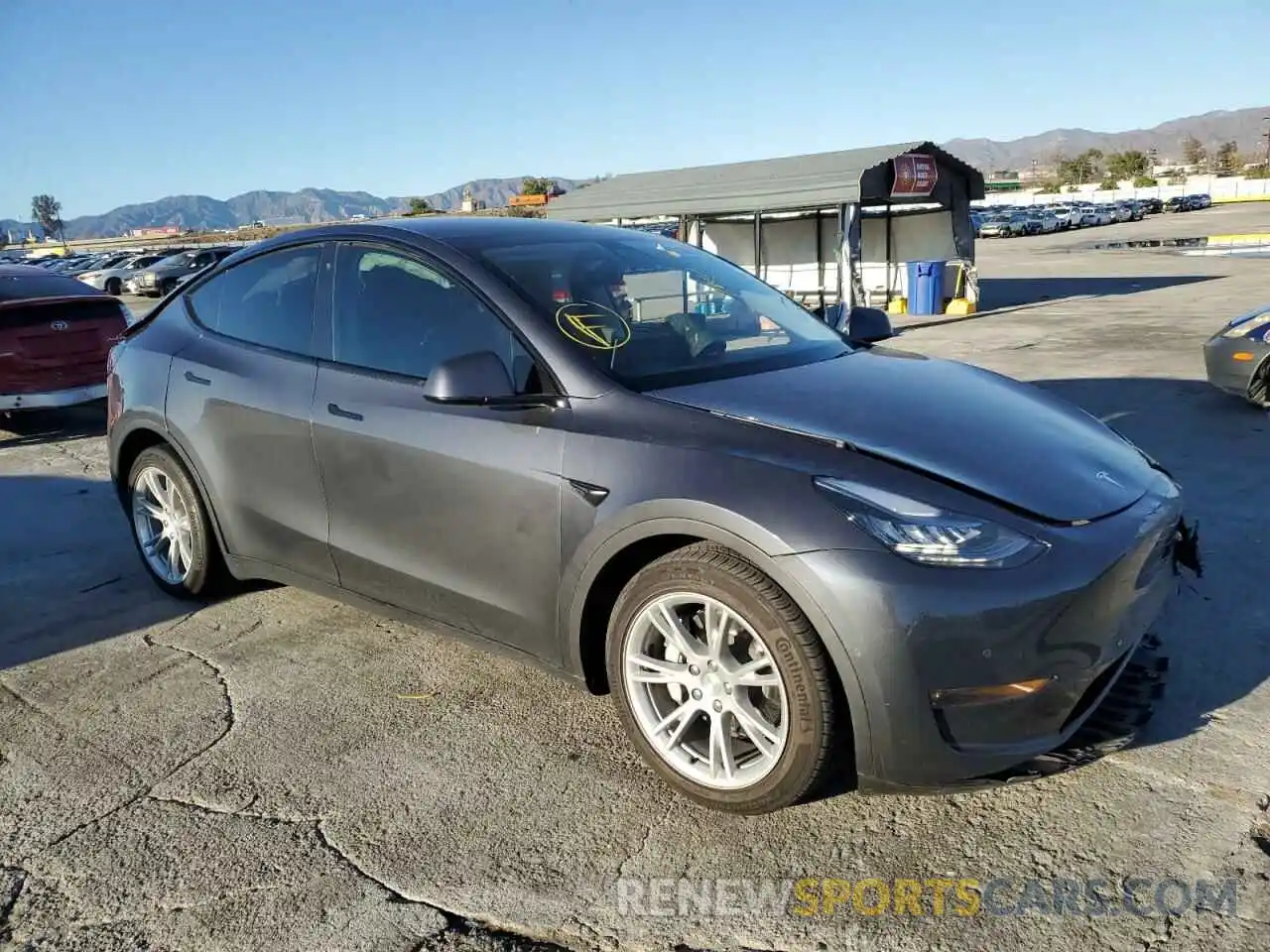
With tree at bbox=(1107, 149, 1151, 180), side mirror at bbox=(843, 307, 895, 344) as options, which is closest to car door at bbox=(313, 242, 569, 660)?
side mirror at bbox=(843, 307, 895, 344)

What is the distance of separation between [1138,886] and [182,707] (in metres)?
3.14

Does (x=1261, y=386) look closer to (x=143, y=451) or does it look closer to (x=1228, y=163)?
(x=143, y=451)

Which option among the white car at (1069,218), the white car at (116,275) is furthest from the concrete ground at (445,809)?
the white car at (1069,218)

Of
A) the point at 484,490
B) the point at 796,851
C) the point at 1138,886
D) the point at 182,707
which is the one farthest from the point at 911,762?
the point at 182,707

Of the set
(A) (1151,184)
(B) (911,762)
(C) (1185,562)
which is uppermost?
(A) (1151,184)

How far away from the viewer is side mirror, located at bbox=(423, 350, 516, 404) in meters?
3.12

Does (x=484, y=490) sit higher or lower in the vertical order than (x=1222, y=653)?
higher

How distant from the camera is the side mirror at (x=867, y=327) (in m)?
4.45

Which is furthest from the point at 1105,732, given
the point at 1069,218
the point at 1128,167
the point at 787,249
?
the point at 1128,167

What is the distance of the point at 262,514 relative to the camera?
4.11 m

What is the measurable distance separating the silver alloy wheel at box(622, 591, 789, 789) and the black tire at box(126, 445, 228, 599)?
2392 mm

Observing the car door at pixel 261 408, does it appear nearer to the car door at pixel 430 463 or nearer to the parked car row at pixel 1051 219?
the car door at pixel 430 463

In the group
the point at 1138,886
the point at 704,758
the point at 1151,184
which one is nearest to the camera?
the point at 1138,886

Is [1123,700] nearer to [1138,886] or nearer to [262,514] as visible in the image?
[1138,886]
